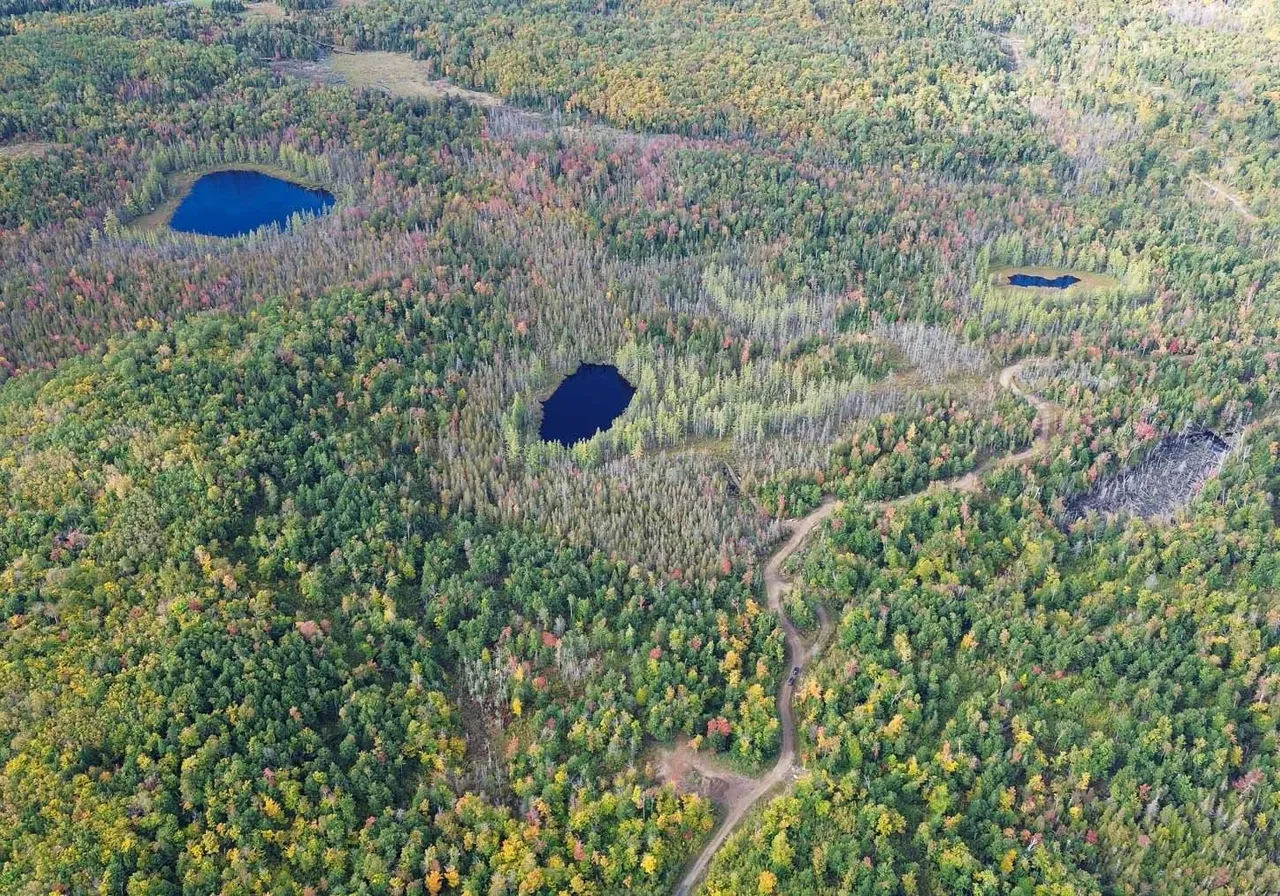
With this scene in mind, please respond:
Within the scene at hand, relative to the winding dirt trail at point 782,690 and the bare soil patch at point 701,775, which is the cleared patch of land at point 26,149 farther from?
the bare soil patch at point 701,775

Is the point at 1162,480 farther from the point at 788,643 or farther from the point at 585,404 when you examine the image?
A: the point at 585,404

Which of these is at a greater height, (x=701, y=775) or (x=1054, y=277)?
(x=1054, y=277)

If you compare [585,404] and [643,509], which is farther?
[585,404]

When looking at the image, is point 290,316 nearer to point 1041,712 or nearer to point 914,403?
point 914,403

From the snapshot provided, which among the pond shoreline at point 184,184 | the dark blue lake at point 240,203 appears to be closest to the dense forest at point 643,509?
the pond shoreline at point 184,184

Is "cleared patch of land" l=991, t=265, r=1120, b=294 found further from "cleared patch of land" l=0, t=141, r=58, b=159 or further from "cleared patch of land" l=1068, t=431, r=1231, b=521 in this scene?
"cleared patch of land" l=0, t=141, r=58, b=159

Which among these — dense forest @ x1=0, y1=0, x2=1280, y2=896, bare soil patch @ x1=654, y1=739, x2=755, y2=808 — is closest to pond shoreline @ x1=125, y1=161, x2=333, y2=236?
dense forest @ x1=0, y1=0, x2=1280, y2=896

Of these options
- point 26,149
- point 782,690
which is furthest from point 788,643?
point 26,149
